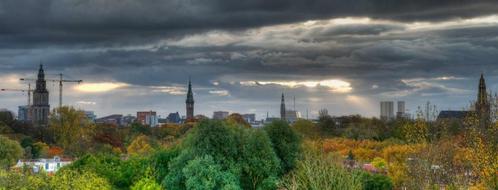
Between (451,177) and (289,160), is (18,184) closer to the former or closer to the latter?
(451,177)

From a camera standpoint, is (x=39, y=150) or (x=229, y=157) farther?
(x=39, y=150)

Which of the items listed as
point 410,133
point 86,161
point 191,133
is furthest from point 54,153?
point 410,133

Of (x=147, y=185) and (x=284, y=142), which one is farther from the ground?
(x=284, y=142)

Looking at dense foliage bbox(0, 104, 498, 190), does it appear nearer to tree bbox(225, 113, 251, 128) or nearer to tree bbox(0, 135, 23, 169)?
tree bbox(0, 135, 23, 169)

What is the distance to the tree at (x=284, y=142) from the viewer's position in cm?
4797

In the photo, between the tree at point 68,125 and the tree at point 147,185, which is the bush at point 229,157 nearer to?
the tree at point 147,185

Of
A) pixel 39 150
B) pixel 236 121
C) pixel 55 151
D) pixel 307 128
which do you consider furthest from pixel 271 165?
pixel 307 128

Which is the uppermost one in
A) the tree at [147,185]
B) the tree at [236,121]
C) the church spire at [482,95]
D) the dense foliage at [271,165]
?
the church spire at [482,95]

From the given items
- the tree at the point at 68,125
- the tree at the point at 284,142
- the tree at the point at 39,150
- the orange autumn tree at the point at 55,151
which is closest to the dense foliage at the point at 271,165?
the tree at the point at 284,142

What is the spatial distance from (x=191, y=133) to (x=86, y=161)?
311 inches

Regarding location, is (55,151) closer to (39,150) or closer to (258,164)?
(39,150)

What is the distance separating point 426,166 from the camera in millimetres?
35594

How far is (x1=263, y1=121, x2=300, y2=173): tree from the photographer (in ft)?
157

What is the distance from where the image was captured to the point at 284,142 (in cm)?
4838
